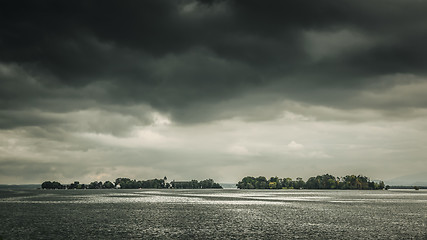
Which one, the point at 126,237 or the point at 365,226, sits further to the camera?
the point at 365,226

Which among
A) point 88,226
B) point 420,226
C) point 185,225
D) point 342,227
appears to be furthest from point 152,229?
point 420,226

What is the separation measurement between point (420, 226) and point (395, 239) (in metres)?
24.4

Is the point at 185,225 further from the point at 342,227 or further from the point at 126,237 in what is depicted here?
the point at 342,227

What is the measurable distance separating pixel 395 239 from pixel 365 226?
1937 cm

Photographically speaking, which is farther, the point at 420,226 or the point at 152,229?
the point at 420,226

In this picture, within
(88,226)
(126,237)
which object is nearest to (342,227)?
(126,237)

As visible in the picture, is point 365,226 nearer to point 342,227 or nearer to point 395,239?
point 342,227

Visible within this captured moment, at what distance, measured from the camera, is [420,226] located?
80500 millimetres

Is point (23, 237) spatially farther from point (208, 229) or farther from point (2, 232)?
point (208, 229)

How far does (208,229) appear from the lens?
7531 cm

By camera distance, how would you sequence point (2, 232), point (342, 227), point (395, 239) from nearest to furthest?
point (395, 239) < point (2, 232) < point (342, 227)

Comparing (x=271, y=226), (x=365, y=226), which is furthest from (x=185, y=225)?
(x=365, y=226)

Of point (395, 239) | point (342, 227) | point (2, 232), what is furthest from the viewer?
point (342, 227)

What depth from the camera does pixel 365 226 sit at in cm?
8044
